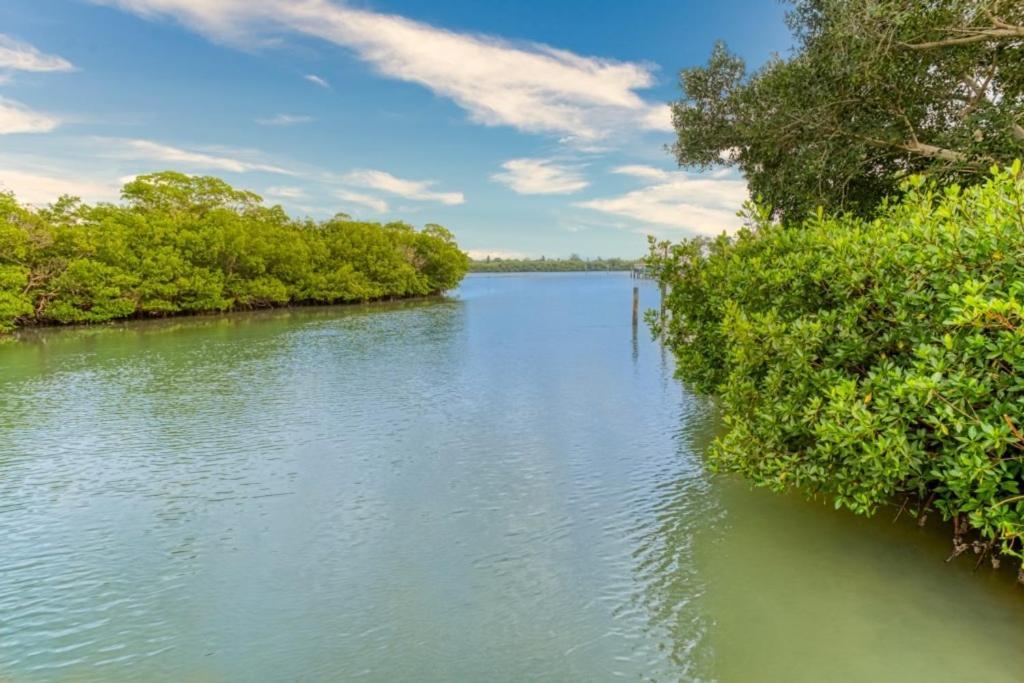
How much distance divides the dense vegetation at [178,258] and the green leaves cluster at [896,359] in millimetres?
36761

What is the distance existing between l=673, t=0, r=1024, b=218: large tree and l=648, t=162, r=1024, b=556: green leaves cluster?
5.42 m

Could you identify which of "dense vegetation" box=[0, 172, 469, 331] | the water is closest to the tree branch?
the water

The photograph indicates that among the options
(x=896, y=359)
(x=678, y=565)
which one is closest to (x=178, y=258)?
(x=678, y=565)

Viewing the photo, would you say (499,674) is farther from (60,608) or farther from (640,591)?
(60,608)

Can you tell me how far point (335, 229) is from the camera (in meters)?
64.5

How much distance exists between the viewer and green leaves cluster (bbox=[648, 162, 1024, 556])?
4.52 metres

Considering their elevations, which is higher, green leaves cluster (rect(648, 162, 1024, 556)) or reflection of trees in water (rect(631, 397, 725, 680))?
green leaves cluster (rect(648, 162, 1024, 556))

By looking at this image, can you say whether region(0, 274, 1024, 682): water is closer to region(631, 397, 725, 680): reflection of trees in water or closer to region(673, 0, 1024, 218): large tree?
region(631, 397, 725, 680): reflection of trees in water

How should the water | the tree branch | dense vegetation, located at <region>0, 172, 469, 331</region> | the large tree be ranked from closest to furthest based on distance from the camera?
the water, the tree branch, the large tree, dense vegetation, located at <region>0, 172, 469, 331</region>

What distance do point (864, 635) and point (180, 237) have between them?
4582cm

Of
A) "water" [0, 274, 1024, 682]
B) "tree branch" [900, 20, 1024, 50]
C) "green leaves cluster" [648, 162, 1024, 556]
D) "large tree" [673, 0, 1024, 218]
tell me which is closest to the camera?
"green leaves cluster" [648, 162, 1024, 556]

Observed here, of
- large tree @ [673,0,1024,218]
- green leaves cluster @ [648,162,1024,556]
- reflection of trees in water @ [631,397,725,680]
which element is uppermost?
large tree @ [673,0,1024,218]

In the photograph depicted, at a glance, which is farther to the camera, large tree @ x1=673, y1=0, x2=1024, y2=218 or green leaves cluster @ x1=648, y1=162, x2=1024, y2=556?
large tree @ x1=673, y1=0, x2=1024, y2=218

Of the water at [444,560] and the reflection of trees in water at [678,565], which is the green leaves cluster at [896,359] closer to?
the water at [444,560]
